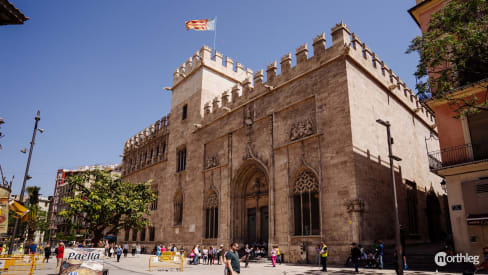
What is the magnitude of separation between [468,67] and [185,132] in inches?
870

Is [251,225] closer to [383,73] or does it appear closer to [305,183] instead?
[305,183]

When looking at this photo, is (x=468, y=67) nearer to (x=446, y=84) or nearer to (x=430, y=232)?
(x=446, y=84)

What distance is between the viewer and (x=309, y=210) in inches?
675

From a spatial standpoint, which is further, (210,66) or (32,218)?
(32,218)

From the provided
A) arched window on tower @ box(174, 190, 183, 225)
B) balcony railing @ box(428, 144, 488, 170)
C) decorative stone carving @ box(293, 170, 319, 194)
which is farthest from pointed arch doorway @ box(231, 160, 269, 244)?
balcony railing @ box(428, 144, 488, 170)

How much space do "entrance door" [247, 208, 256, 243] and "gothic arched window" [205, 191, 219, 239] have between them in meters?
2.41

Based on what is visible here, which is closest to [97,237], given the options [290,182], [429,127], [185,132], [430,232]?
[185,132]

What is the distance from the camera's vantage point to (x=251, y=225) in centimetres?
2195

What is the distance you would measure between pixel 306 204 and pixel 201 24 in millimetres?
18534

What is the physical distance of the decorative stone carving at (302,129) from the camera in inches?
707

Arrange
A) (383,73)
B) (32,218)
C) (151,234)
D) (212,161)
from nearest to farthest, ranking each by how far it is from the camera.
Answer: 1. (383,73)
2. (212,161)
3. (151,234)
4. (32,218)

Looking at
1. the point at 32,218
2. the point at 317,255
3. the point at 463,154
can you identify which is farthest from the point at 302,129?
the point at 32,218

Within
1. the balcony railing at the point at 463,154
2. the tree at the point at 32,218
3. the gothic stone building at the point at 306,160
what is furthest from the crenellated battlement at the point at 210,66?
the tree at the point at 32,218

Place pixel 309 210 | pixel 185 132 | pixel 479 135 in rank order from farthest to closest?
pixel 185 132 < pixel 309 210 < pixel 479 135
